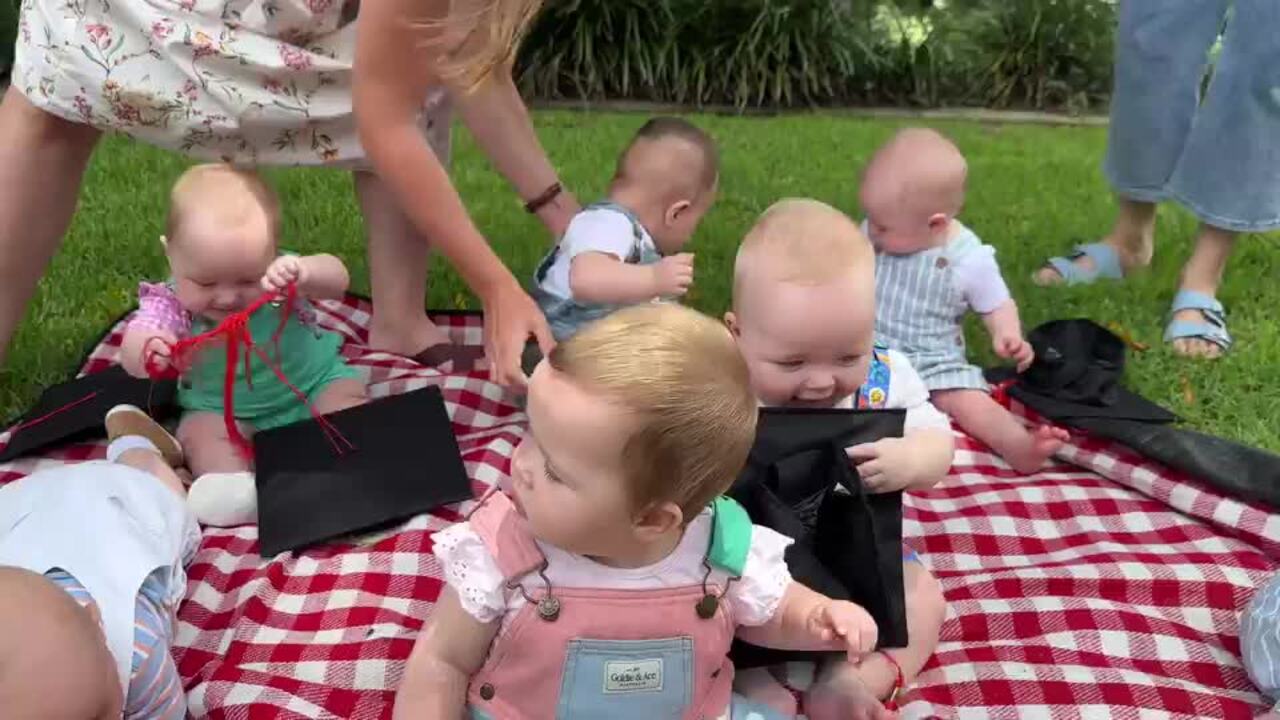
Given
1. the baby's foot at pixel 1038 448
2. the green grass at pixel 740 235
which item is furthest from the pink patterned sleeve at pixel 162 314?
the baby's foot at pixel 1038 448

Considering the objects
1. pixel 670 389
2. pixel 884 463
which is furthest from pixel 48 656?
pixel 884 463

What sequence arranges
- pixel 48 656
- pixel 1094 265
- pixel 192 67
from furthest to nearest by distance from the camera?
pixel 1094 265, pixel 192 67, pixel 48 656

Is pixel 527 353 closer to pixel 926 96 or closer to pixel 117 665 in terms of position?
pixel 117 665

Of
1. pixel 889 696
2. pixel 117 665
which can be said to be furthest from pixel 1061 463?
pixel 117 665

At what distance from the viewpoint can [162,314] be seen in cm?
233

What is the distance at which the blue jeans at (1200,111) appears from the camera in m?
3.03

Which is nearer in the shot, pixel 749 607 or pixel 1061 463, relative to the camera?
pixel 749 607

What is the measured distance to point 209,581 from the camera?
2.02 m

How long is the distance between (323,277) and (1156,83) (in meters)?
2.30

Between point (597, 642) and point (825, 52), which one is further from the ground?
point (825, 52)

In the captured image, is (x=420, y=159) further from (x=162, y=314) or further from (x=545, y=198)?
(x=545, y=198)

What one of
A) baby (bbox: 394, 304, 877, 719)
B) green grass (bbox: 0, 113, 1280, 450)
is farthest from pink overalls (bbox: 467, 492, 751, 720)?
green grass (bbox: 0, 113, 1280, 450)

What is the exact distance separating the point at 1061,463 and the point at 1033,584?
489 mm

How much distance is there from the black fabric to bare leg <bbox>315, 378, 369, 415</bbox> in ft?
4.61
